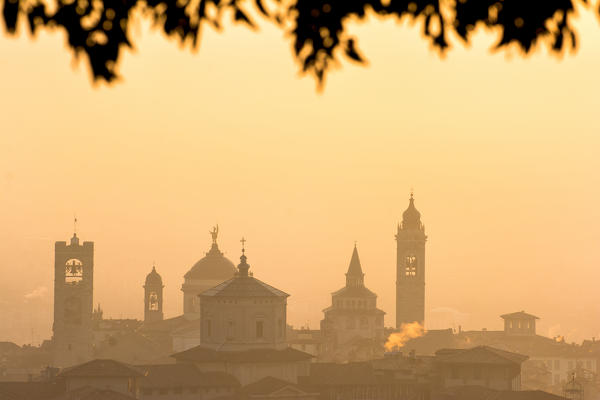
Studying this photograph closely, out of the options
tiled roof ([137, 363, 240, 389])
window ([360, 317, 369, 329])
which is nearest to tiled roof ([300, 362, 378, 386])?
tiled roof ([137, 363, 240, 389])

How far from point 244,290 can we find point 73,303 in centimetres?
2997

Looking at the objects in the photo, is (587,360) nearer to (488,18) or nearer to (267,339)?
(267,339)

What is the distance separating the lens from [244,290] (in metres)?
80.8

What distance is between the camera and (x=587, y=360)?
123875 millimetres

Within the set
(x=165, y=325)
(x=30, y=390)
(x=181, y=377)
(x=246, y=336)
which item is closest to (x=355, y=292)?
(x=165, y=325)

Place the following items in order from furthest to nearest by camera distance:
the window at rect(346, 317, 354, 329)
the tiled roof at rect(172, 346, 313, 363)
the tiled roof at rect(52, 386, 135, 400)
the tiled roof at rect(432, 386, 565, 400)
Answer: the window at rect(346, 317, 354, 329)
the tiled roof at rect(172, 346, 313, 363)
the tiled roof at rect(432, 386, 565, 400)
the tiled roof at rect(52, 386, 135, 400)

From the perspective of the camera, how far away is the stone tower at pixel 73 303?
106000mm

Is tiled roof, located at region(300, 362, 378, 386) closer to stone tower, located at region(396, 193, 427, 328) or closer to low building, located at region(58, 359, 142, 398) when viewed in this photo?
low building, located at region(58, 359, 142, 398)

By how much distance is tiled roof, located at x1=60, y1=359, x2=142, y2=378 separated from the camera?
237ft

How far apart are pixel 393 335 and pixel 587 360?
610 inches

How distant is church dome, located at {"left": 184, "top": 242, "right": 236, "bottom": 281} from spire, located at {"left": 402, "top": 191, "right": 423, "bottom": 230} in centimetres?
A: 2176

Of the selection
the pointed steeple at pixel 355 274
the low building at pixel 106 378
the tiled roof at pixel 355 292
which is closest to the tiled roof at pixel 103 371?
the low building at pixel 106 378

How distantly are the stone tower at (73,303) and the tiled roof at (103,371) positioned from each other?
32595 mm

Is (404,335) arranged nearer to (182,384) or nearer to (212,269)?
(212,269)
